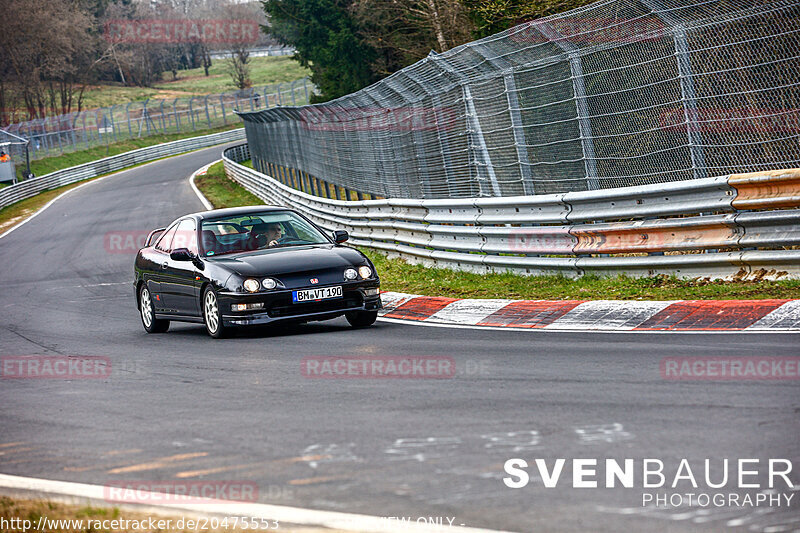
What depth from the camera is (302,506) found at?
14.3ft

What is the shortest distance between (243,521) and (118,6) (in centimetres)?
12614

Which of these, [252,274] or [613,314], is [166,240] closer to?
[252,274]

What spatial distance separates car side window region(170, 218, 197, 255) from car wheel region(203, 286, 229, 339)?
745 millimetres

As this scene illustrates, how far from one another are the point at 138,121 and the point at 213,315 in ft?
221

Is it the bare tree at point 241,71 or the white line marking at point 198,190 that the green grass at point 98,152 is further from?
the bare tree at point 241,71

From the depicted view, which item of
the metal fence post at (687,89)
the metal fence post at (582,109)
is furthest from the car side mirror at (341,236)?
the metal fence post at (687,89)

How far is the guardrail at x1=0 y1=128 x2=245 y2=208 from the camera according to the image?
4697cm

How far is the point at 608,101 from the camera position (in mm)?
11578

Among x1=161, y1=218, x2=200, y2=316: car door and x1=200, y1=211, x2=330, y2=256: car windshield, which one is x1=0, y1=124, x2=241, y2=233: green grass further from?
x1=200, y1=211, x2=330, y2=256: car windshield

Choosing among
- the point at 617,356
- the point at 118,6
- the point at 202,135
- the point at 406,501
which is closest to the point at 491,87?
the point at 617,356

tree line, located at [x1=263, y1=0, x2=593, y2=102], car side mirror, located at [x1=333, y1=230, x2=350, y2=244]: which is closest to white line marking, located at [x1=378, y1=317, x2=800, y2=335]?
car side mirror, located at [x1=333, y1=230, x2=350, y2=244]

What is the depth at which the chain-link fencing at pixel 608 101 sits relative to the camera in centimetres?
982

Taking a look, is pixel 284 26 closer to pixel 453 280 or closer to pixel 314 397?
pixel 453 280

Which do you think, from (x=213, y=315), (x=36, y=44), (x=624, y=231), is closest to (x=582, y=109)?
(x=624, y=231)
